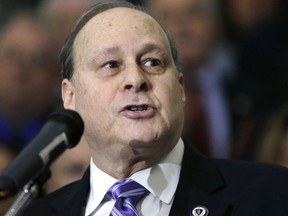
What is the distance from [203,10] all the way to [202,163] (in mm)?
1722

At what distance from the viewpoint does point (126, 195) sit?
99.0 inches

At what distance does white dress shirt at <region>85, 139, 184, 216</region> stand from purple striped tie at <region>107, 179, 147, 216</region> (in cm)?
2

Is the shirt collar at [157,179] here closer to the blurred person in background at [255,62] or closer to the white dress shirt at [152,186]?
the white dress shirt at [152,186]

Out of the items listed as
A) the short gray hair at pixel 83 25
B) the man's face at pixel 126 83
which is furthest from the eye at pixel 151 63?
the short gray hair at pixel 83 25

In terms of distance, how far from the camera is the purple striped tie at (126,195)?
8.12 feet

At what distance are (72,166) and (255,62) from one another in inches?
42.6

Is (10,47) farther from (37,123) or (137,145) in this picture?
(137,145)

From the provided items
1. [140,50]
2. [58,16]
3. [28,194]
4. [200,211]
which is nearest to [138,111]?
[140,50]

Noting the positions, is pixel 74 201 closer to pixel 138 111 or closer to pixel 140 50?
pixel 138 111

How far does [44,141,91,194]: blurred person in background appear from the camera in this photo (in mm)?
3807

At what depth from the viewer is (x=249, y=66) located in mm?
4152

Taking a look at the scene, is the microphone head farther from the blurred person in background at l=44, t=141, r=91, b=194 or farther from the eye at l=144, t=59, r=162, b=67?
the blurred person in background at l=44, t=141, r=91, b=194

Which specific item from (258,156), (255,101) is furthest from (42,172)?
(255,101)

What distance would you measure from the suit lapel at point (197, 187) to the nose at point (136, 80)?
296mm
